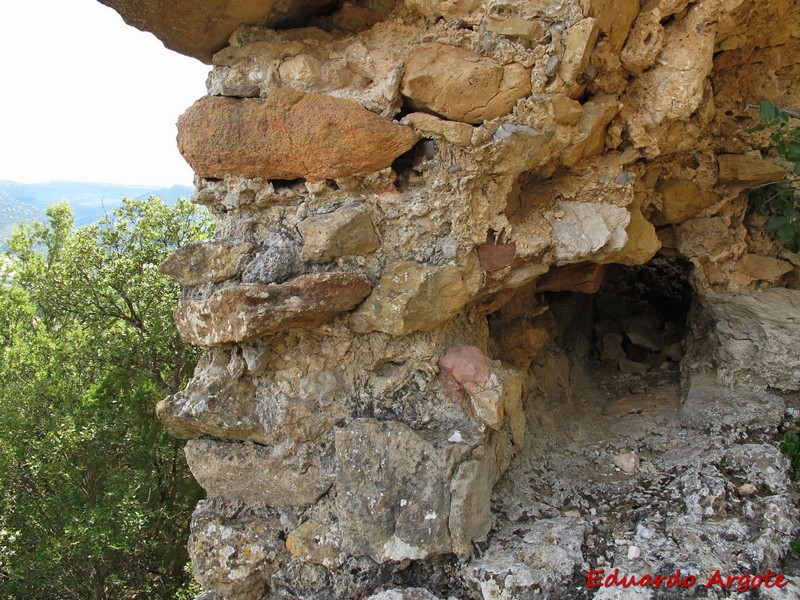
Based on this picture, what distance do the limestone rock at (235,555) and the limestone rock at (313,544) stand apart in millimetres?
67

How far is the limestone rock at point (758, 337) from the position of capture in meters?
2.39

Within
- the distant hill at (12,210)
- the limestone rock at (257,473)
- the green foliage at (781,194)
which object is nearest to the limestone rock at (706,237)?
the green foliage at (781,194)

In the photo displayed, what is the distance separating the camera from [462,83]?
181 centimetres

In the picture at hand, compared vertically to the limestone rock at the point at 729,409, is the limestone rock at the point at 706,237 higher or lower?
higher

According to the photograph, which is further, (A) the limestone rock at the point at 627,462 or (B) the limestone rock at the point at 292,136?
(A) the limestone rock at the point at 627,462

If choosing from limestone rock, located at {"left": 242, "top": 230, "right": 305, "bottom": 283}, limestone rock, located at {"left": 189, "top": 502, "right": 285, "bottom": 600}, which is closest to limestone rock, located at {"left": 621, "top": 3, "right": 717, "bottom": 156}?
limestone rock, located at {"left": 242, "top": 230, "right": 305, "bottom": 283}

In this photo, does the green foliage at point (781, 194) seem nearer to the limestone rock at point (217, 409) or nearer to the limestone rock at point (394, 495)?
the limestone rock at point (394, 495)

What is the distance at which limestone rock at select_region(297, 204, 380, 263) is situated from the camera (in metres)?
1.80

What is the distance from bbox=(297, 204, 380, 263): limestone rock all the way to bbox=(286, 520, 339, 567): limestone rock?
85cm

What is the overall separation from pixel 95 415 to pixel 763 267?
5070mm

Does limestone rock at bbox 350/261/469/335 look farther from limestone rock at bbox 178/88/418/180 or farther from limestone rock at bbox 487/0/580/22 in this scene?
limestone rock at bbox 487/0/580/22

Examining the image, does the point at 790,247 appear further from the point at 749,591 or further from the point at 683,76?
the point at 749,591

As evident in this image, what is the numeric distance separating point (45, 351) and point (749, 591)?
217 inches

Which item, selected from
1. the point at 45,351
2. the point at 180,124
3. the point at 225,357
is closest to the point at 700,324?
the point at 225,357
